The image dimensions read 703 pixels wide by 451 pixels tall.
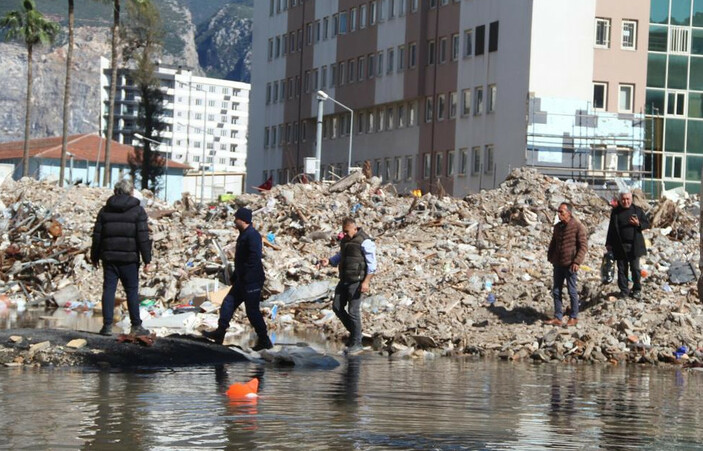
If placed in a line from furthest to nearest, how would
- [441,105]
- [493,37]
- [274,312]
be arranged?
[441,105]
[493,37]
[274,312]

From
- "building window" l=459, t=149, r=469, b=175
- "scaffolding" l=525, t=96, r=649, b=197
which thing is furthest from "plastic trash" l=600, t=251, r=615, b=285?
"building window" l=459, t=149, r=469, b=175

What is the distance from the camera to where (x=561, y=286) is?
21.9 m

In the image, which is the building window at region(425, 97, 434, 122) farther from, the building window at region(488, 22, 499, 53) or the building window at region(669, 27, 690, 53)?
the building window at region(669, 27, 690, 53)

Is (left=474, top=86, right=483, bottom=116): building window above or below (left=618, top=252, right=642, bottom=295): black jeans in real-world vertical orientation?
above

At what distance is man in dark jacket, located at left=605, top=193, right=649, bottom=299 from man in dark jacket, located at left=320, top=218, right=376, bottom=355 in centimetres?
498

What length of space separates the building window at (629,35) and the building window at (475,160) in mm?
9120

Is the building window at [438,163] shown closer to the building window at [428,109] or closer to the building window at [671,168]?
the building window at [428,109]

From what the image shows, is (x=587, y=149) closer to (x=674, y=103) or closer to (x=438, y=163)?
(x=674, y=103)

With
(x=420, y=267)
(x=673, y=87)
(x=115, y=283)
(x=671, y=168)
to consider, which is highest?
(x=673, y=87)

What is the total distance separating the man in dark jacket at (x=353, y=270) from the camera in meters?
19.5

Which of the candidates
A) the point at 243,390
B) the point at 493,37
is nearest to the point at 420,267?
the point at 243,390

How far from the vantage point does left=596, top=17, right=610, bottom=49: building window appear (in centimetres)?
6944

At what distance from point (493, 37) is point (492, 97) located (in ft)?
9.53

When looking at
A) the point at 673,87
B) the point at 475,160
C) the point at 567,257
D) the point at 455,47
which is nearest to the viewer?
the point at 567,257
